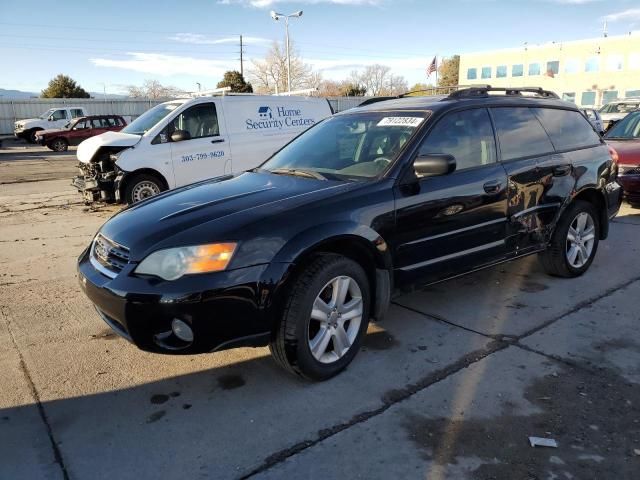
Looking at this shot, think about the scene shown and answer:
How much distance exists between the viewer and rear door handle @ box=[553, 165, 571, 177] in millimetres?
4578

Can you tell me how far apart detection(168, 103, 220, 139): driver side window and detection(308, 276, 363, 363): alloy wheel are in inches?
246

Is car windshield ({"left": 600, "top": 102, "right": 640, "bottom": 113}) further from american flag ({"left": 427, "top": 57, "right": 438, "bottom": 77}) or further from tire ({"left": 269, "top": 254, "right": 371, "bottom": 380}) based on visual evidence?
tire ({"left": 269, "top": 254, "right": 371, "bottom": 380})

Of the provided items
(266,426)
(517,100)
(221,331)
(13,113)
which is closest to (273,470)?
(266,426)

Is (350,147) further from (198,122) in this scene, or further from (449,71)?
(449,71)

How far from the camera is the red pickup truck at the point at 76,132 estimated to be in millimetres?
24172

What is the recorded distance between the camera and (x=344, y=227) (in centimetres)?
317

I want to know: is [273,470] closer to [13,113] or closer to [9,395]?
[9,395]

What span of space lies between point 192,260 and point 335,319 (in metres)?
0.95

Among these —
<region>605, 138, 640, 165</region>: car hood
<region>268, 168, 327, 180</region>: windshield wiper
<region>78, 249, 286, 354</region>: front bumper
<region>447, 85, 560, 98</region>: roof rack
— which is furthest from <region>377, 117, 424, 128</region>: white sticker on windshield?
<region>605, 138, 640, 165</region>: car hood

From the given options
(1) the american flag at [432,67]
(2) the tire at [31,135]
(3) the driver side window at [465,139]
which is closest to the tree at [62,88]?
(2) the tire at [31,135]

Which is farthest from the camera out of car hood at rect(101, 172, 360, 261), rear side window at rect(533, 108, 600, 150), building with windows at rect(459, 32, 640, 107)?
building with windows at rect(459, 32, 640, 107)

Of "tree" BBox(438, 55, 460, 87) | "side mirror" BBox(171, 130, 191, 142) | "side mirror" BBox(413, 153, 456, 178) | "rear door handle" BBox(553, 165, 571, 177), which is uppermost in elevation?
"tree" BBox(438, 55, 460, 87)

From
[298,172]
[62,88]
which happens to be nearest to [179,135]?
[298,172]

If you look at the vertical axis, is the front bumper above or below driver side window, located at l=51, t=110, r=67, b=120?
below
